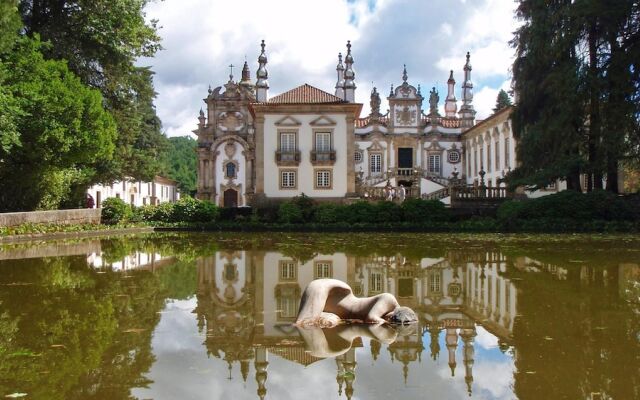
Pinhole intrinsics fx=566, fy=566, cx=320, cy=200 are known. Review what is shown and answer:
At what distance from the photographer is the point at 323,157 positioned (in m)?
29.6

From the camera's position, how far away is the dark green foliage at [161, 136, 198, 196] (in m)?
75.8

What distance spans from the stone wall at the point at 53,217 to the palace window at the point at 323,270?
11499 mm

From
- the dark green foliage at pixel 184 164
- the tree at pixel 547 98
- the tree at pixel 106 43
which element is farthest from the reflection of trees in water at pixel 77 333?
the dark green foliage at pixel 184 164

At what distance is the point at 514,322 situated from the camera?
5.70 meters

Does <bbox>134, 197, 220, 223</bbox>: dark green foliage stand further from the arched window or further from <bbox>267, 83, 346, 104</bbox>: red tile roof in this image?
the arched window

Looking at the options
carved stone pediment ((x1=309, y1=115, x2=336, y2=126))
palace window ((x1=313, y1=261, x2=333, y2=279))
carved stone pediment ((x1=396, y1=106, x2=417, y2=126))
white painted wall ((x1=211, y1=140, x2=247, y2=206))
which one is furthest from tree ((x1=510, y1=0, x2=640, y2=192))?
white painted wall ((x1=211, y1=140, x2=247, y2=206))

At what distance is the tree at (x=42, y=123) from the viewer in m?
17.5

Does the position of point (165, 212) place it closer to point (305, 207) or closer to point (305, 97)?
point (305, 207)

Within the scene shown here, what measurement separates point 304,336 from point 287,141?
2521cm

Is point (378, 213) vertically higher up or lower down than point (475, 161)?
lower down

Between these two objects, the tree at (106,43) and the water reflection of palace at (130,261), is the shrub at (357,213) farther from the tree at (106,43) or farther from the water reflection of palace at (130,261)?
the water reflection of palace at (130,261)

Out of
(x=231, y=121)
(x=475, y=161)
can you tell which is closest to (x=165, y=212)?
(x=231, y=121)

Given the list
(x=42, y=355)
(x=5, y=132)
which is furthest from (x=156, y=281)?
(x=5, y=132)

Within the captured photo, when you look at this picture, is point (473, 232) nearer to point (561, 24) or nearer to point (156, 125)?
point (561, 24)
